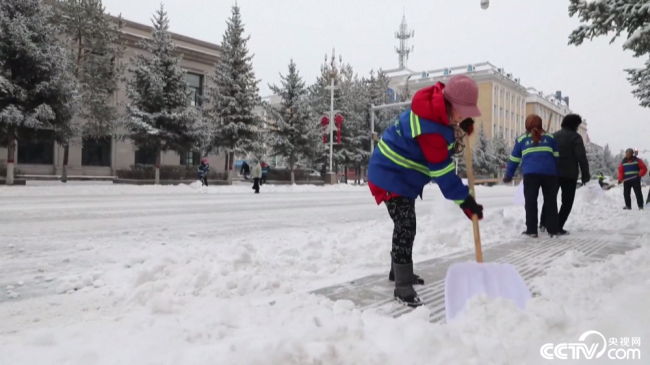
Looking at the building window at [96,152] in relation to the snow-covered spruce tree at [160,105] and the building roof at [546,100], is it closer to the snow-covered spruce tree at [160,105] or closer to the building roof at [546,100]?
the snow-covered spruce tree at [160,105]

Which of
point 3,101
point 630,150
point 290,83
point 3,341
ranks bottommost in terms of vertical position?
point 3,341

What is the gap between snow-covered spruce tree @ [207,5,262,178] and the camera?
27484 millimetres

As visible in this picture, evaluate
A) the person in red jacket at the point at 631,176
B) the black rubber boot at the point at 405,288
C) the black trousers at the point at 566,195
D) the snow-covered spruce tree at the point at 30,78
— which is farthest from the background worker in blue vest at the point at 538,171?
the snow-covered spruce tree at the point at 30,78

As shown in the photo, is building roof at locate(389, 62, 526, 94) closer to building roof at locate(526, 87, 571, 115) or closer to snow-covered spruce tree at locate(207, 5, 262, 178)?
building roof at locate(526, 87, 571, 115)

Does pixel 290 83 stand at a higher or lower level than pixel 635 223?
higher

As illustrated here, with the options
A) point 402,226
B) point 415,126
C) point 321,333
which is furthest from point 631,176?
point 321,333

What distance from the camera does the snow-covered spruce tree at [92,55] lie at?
2544 cm

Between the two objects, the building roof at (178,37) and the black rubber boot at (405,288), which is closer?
the black rubber boot at (405,288)

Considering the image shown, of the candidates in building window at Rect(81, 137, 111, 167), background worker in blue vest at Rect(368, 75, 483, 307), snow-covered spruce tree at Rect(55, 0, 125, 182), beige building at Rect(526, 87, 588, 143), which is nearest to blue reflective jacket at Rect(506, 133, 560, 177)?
background worker in blue vest at Rect(368, 75, 483, 307)

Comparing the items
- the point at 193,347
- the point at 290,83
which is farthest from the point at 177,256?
the point at 290,83

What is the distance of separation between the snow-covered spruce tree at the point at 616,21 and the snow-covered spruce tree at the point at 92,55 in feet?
79.9

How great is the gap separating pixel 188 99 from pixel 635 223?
21387 mm

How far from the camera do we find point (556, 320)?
104 inches

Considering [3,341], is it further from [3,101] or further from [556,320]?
[3,101]
